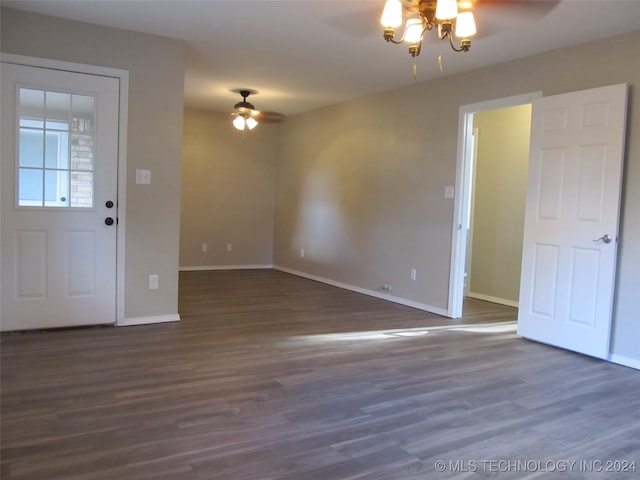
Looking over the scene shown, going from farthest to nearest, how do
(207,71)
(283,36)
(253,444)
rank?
(207,71) < (283,36) < (253,444)

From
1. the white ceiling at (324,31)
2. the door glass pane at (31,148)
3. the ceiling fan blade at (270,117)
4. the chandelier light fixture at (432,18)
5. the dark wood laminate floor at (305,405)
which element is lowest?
the dark wood laminate floor at (305,405)

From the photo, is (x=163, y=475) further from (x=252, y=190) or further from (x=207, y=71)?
(x=252, y=190)

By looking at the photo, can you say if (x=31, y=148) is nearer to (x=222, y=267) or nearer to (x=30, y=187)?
(x=30, y=187)

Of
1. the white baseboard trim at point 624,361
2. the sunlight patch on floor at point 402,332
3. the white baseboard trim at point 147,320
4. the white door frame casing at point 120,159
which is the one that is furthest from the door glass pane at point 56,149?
the white baseboard trim at point 624,361

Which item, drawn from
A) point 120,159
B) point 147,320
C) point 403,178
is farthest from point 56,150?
point 403,178

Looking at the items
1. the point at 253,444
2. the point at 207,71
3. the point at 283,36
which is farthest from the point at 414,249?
the point at 253,444

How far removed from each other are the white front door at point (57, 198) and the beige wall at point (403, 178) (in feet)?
10.2

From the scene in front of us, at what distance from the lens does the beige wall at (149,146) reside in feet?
12.8

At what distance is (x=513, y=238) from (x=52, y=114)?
16.3ft

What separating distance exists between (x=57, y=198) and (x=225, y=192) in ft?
13.5

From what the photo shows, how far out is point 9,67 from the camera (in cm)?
359

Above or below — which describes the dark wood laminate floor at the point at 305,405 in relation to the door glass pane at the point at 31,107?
below

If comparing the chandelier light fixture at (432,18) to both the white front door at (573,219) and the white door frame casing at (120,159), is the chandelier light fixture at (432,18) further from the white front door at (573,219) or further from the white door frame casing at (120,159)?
the white door frame casing at (120,159)

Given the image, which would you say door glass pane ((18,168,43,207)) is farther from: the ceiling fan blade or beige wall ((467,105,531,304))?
beige wall ((467,105,531,304))
